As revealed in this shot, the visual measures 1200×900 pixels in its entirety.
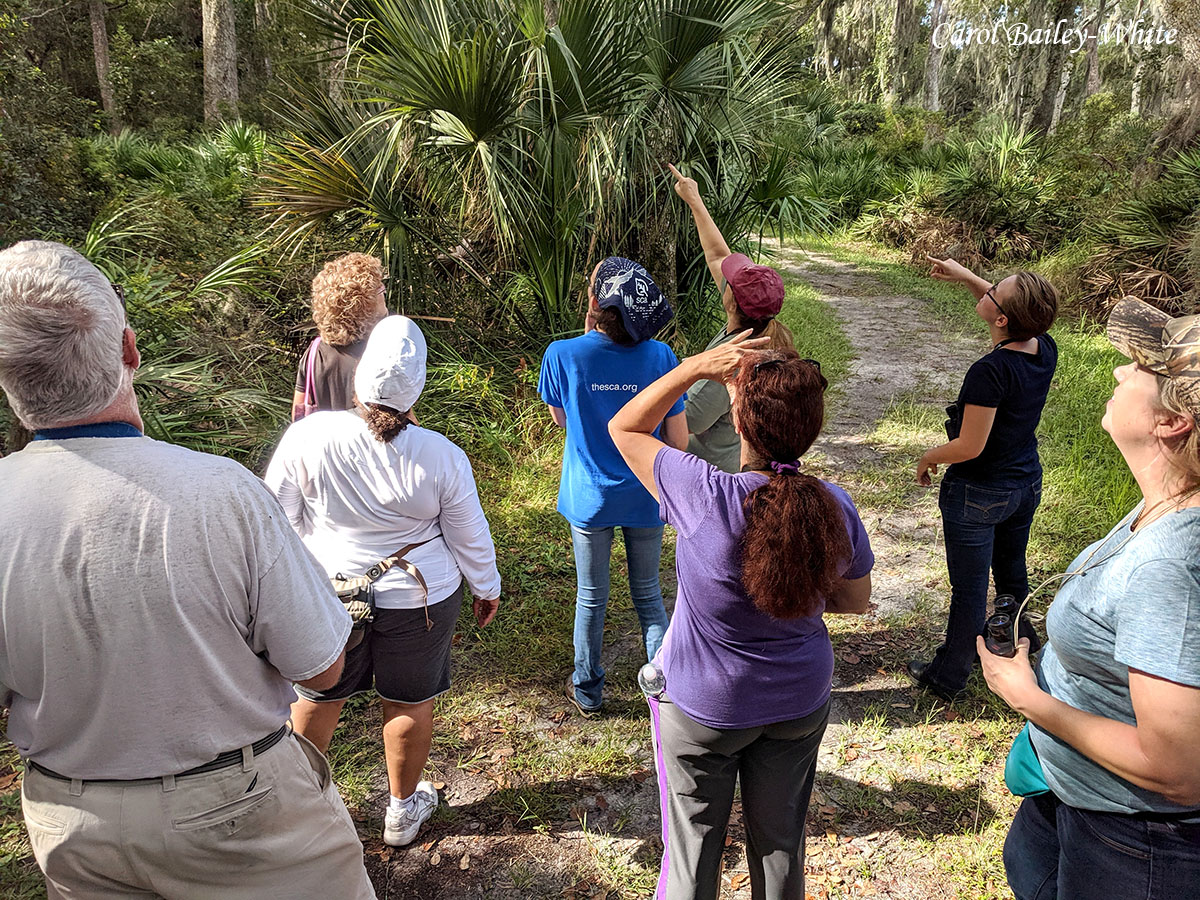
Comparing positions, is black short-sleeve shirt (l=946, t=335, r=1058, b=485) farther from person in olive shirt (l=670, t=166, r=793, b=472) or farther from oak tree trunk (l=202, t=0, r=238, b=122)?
oak tree trunk (l=202, t=0, r=238, b=122)

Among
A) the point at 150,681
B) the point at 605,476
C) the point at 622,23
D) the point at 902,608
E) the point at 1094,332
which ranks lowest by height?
the point at 902,608

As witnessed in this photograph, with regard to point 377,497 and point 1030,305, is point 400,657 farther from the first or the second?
point 1030,305

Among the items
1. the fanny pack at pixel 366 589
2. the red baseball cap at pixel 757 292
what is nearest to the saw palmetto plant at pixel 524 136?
the red baseball cap at pixel 757 292

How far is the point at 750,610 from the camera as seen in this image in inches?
72.6

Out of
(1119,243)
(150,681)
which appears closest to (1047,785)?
(150,681)

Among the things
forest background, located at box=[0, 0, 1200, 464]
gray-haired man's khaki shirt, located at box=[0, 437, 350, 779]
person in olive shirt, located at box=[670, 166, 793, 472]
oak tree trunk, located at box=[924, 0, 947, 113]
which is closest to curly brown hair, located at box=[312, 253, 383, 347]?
person in olive shirt, located at box=[670, 166, 793, 472]

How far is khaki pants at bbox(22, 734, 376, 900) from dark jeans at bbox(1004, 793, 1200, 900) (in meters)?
1.63

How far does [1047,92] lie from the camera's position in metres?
17.1

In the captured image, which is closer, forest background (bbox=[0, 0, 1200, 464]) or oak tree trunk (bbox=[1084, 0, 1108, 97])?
forest background (bbox=[0, 0, 1200, 464])

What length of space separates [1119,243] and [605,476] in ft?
33.9

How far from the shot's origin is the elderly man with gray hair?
54.2 inches

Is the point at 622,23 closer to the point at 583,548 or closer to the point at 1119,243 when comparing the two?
the point at 583,548

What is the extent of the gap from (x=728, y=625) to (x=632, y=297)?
142 cm

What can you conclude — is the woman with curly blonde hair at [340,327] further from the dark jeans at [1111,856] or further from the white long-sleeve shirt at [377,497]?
the dark jeans at [1111,856]
